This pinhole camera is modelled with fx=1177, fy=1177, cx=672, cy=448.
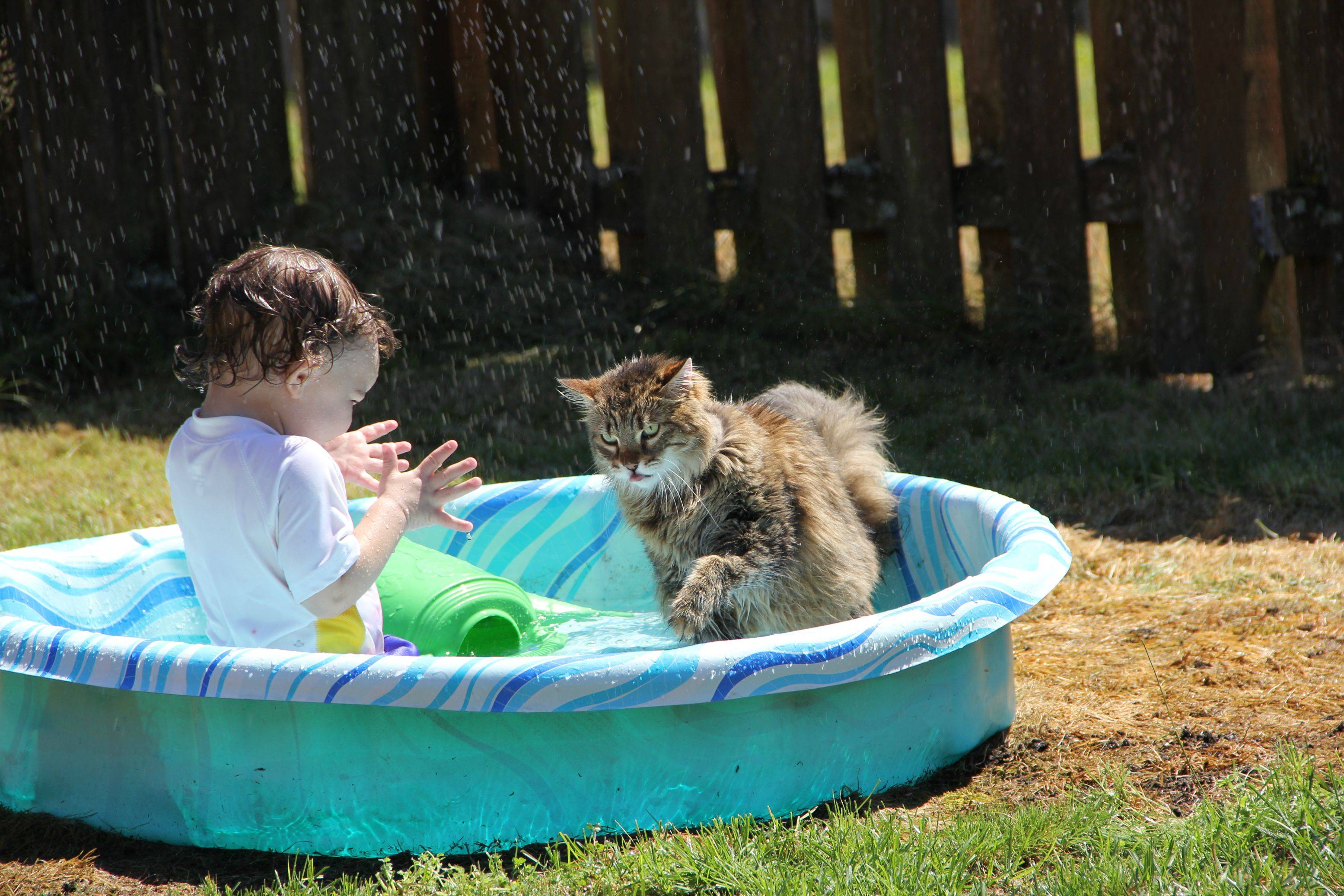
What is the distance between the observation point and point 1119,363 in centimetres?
584

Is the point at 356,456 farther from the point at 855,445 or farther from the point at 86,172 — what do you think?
the point at 86,172

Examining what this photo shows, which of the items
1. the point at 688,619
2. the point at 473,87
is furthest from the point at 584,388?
the point at 473,87

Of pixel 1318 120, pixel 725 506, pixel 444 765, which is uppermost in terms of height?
pixel 1318 120

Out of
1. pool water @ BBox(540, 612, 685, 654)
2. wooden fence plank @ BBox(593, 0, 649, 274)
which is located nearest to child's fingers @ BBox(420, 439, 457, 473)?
pool water @ BBox(540, 612, 685, 654)

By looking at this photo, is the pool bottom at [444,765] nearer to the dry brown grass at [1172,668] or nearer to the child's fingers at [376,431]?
the dry brown grass at [1172,668]

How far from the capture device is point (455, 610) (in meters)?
3.39

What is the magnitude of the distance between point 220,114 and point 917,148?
4161 millimetres

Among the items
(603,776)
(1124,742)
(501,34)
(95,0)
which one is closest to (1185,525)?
(1124,742)

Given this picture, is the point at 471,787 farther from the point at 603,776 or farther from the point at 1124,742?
the point at 1124,742

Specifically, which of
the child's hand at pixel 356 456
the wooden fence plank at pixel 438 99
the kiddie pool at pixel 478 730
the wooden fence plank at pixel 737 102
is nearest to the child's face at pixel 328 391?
the child's hand at pixel 356 456

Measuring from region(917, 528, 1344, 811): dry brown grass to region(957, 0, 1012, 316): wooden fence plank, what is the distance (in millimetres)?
2298

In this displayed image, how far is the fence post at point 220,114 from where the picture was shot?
705cm

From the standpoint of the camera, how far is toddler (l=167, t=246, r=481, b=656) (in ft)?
8.20

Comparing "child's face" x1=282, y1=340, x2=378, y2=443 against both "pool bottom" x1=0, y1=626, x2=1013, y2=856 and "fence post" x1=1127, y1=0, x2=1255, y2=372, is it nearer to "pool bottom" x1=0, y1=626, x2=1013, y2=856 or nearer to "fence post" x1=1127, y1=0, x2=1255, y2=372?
"pool bottom" x1=0, y1=626, x2=1013, y2=856
